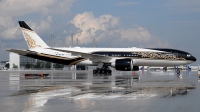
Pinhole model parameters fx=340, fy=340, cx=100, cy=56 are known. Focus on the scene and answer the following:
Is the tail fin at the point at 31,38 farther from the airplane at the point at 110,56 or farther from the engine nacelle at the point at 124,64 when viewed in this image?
the engine nacelle at the point at 124,64

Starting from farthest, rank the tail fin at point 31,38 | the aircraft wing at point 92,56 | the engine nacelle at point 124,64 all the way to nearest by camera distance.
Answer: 1. the tail fin at point 31,38
2. the aircraft wing at point 92,56
3. the engine nacelle at point 124,64

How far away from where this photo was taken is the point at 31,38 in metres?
47.9

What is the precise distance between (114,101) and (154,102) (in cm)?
152

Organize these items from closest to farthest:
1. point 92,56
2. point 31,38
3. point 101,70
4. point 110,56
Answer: point 92,56 → point 110,56 → point 101,70 → point 31,38

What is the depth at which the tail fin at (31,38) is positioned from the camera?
47.8 metres

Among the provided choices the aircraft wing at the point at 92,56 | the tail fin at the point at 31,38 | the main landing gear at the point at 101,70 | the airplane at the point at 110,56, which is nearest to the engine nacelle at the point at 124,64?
the airplane at the point at 110,56

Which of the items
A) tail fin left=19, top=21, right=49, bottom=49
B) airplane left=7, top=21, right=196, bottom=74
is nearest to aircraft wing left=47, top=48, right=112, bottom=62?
airplane left=7, top=21, right=196, bottom=74

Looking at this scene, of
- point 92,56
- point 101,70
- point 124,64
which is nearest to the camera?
point 124,64

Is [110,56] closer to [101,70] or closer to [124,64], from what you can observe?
[101,70]

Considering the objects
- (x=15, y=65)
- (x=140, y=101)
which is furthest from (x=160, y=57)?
(x=15, y=65)

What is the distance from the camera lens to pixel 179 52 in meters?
44.8

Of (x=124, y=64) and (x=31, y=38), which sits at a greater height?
(x=31, y=38)

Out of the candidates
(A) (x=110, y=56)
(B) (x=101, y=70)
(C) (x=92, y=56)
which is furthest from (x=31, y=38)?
(A) (x=110, y=56)

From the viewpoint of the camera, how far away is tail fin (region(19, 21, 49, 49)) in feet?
157
